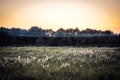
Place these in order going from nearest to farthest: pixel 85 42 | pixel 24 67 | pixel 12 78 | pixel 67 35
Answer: pixel 12 78, pixel 24 67, pixel 85 42, pixel 67 35

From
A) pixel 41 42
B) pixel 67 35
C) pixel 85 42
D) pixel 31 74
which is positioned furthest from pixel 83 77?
pixel 41 42

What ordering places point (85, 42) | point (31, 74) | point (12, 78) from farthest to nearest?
1. point (85, 42)
2. point (31, 74)
3. point (12, 78)

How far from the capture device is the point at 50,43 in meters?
37.7

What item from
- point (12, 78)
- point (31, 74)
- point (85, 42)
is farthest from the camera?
point (85, 42)

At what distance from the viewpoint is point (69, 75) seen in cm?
866

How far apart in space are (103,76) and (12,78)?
9.77ft

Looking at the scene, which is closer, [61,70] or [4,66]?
[61,70]

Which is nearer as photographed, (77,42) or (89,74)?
(89,74)

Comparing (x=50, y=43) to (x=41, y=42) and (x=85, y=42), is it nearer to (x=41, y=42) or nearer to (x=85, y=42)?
(x=41, y=42)

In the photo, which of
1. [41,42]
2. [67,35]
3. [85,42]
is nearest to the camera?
[85,42]

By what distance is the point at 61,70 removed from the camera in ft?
31.0

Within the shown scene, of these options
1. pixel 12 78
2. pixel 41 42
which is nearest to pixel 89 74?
pixel 12 78

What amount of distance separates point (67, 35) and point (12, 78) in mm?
27642

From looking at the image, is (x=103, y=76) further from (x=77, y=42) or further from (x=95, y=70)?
(x=77, y=42)
